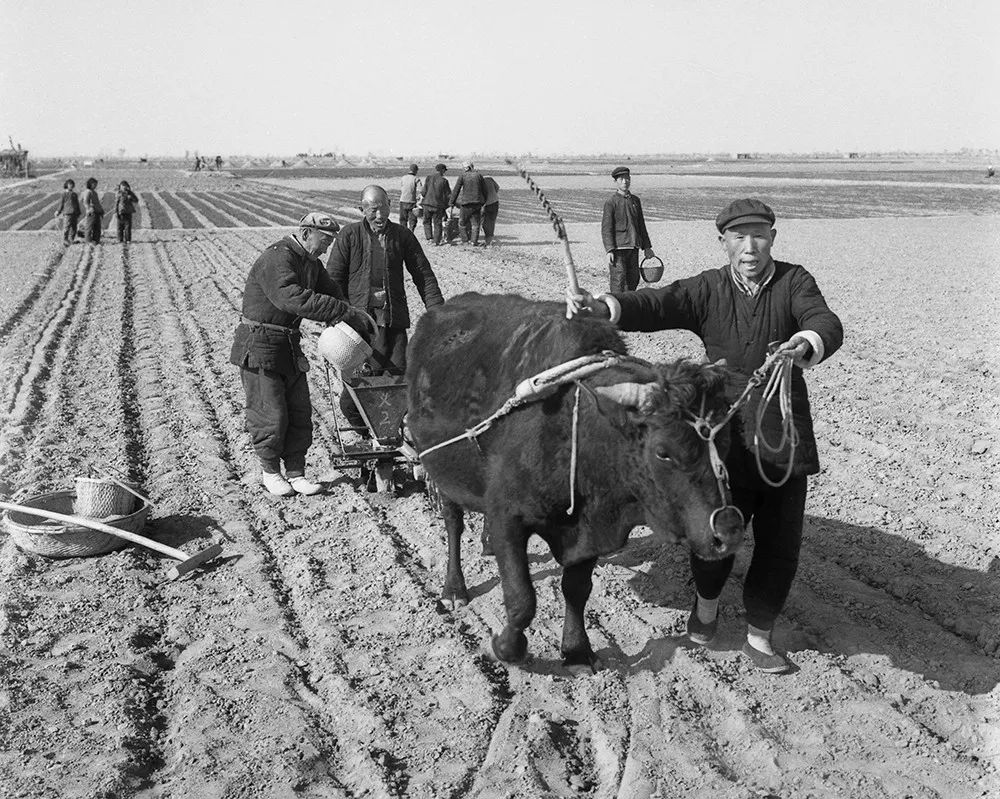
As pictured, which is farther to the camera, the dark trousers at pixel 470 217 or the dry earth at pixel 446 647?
the dark trousers at pixel 470 217

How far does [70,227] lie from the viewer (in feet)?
76.3

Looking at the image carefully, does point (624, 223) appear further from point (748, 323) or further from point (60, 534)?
point (60, 534)

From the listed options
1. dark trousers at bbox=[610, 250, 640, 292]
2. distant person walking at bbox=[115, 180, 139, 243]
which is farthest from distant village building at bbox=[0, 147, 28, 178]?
dark trousers at bbox=[610, 250, 640, 292]

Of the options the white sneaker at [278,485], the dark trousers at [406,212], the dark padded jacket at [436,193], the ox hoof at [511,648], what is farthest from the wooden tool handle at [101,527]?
the dark padded jacket at [436,193]

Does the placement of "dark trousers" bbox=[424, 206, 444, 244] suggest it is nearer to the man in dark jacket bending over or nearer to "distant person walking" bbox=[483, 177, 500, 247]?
"distant person walking" bbox=[483, 177, 500, 247]

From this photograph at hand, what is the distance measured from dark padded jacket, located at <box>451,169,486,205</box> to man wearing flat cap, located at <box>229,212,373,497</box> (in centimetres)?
1488

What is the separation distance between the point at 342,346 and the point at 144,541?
180 cm

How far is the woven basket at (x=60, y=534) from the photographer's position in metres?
5.84

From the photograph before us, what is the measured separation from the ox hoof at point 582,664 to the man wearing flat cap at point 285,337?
3.04 m

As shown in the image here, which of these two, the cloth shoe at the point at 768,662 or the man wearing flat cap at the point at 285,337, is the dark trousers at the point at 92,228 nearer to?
the man wearing flat cap at the point at 285,337

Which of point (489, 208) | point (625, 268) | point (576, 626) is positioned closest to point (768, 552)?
point (576, 626)

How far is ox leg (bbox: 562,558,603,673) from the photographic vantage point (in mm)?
4734

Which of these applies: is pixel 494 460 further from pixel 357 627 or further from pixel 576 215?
pixel 576 215

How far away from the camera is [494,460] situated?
15.4 feet
